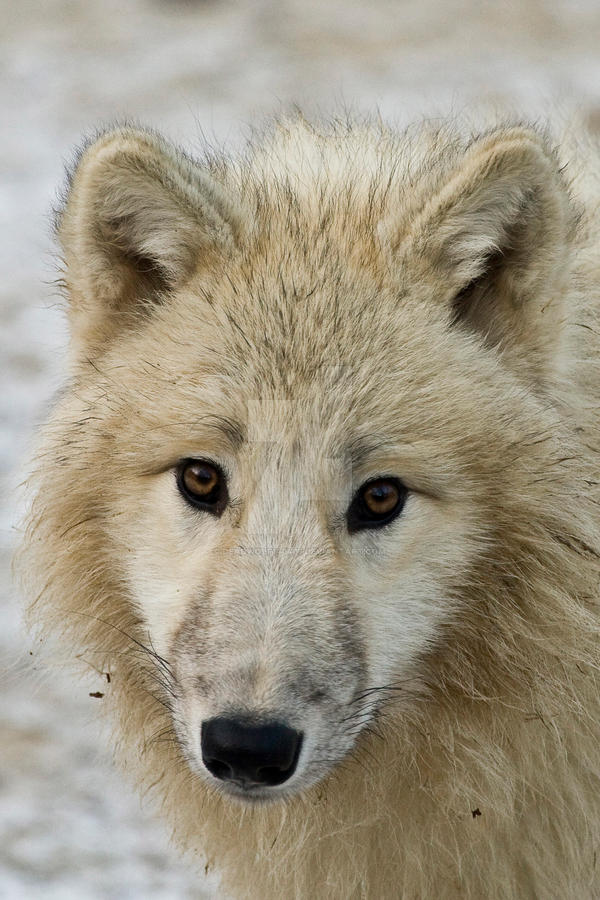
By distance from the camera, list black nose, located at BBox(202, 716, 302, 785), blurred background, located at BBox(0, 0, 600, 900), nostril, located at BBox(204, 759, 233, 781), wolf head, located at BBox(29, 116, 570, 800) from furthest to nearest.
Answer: blurred background, located at BBox(0, 0, 600, 900)
wolf head, located at BBox(29, 116, 570, 800)
nostril, located at BBox(204, 759, 233, 781)
black nose, located at BBox(202, 716, 302, 785)

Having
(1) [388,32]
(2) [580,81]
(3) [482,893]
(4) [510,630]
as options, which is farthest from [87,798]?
(1) [388,32]

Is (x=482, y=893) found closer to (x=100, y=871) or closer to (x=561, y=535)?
(x=561, y=535)

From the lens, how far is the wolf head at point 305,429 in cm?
349

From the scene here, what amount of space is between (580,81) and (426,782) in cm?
921

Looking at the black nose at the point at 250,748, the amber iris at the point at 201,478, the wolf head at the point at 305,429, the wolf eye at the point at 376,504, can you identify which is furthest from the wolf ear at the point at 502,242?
the black nose at the point at 250,748

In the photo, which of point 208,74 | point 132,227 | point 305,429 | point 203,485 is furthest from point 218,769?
point 208,74

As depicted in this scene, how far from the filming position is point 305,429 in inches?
141

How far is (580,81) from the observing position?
38.8ft

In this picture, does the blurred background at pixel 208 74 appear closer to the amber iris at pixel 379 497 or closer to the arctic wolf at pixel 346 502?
the arctic wolf at pixel 346 502

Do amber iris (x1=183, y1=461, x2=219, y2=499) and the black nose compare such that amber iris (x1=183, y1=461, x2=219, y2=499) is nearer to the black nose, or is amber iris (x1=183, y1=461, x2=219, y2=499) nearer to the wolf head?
the wolf head

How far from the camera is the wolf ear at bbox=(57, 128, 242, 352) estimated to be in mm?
3762

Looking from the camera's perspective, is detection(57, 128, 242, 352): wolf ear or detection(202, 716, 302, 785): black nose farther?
detection(57, 128, 242, 352): wolf ear

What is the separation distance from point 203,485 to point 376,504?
0.50m

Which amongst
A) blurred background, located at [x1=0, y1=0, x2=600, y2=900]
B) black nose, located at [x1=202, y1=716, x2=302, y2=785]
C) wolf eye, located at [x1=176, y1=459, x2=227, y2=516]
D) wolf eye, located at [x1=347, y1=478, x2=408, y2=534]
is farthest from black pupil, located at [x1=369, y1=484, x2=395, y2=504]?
blurred background, located at [x1=0, y1=0, x2=600, y2=900]
